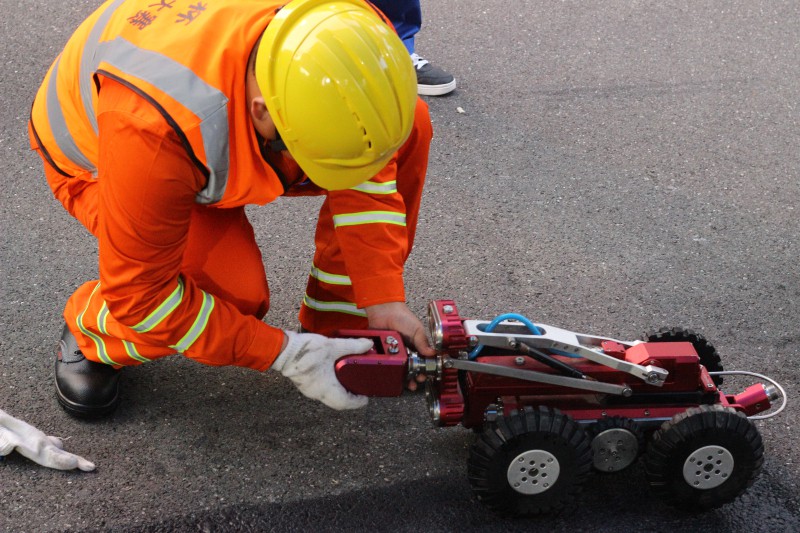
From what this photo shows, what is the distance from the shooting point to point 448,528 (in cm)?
244

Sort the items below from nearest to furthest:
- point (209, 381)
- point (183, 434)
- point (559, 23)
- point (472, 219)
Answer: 1. point (183, 434)
2. point (209, 381)
3. point (472, 219)
4. point (559, 23)

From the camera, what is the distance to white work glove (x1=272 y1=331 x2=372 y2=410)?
92.8 inches

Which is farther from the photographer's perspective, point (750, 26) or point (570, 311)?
point (750, 26)

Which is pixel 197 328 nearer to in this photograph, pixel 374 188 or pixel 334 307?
pixel 374 188

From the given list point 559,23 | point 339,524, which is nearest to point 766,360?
point 339,524

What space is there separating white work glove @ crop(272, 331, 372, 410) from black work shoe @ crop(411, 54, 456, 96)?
8.07ft

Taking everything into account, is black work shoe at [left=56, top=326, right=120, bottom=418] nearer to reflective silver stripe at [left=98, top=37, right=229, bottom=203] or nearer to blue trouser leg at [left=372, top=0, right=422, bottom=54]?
reflective silver stripe at [left=98, top=37, right=229, bottom=203]

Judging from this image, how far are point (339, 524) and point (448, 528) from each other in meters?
0.30

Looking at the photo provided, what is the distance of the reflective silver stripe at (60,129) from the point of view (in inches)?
96.0

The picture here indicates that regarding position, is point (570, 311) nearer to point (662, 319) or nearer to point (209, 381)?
point (662, 319)

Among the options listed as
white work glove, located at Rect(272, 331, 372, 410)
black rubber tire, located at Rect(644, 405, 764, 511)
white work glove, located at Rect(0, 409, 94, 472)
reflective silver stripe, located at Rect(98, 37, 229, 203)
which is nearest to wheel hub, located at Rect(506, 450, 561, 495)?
black rubber tire, located at Rect(644, 405, 764, 511)

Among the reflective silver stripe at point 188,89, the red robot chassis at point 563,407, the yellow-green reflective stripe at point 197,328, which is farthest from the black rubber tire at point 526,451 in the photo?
the reflective silver stripe at point 188,89

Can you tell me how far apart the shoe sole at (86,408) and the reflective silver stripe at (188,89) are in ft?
3.22

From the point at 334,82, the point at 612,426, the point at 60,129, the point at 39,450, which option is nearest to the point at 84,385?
the point at 39,450
